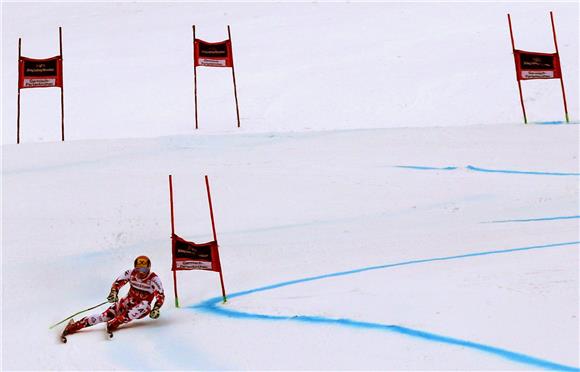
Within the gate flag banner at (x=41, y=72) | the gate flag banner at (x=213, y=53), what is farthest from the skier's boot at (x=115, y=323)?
the gate flag banner at (x=213, y=53)

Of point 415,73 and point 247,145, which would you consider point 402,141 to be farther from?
point 415,73

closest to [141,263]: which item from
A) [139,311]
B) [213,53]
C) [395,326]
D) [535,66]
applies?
[139,311]

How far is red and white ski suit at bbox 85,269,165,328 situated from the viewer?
311 inches

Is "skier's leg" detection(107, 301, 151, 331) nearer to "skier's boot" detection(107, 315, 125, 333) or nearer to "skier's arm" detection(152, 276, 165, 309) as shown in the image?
"skier's boot" detection(107, 315, 125, 333)

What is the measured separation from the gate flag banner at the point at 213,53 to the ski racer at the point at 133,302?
22.2 feet

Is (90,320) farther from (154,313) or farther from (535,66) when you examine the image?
(535,66)

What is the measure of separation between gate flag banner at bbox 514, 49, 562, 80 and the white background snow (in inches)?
30.7

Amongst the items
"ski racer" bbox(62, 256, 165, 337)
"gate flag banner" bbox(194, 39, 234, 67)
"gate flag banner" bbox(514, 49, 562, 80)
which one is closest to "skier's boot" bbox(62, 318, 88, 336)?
"ski racer" bbox(62, 256, 165, 337)

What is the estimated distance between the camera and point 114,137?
14.7 meters

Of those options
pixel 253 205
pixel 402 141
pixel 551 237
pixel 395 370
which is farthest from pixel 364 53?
pixel 395 370

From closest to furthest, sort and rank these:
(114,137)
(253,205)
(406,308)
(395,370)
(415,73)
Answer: (395,370) < (406,308) < (253,205) < (114,137) < (415,73)

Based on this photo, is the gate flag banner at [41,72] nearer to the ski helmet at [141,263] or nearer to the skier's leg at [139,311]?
the ski helmet at [141,263]

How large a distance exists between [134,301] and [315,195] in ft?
12.6

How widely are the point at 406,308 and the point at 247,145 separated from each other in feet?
19.2
